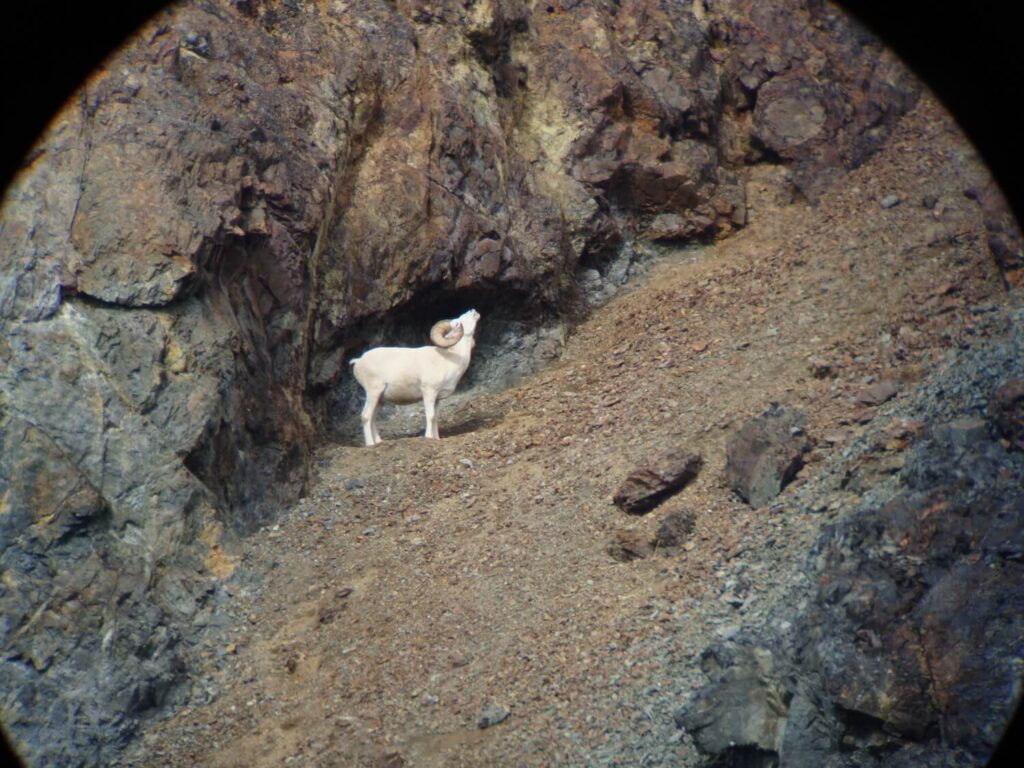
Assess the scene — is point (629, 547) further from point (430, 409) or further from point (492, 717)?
point (430, 409)

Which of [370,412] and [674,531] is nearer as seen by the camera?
[674,531]

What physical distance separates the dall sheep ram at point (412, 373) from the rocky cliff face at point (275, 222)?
0.78m

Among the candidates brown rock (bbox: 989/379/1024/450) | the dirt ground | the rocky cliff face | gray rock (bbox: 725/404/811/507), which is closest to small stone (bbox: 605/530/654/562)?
the dirt ground

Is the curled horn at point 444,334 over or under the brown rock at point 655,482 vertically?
over

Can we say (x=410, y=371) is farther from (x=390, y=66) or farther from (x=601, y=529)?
(x=390, y=66)

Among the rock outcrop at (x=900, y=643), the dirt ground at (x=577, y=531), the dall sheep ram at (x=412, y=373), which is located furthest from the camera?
the dall sheep ram at (x=412, y=373)

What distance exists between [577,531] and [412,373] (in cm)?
360

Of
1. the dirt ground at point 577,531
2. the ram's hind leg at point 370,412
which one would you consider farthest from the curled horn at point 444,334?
the dirt ground at point 577,531

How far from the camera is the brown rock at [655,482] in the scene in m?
12.3

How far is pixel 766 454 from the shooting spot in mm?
11859

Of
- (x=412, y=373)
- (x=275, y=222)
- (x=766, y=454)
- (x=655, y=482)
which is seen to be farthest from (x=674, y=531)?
(x=275, y=222)

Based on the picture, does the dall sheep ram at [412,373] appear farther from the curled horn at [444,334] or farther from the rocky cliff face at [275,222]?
the rocky cliff face at [275,222]

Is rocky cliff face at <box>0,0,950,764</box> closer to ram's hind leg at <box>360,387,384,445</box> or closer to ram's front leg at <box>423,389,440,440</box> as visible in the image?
ram's hind leg at <box>360,387,384,445</box>

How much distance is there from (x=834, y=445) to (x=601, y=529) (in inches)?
106
